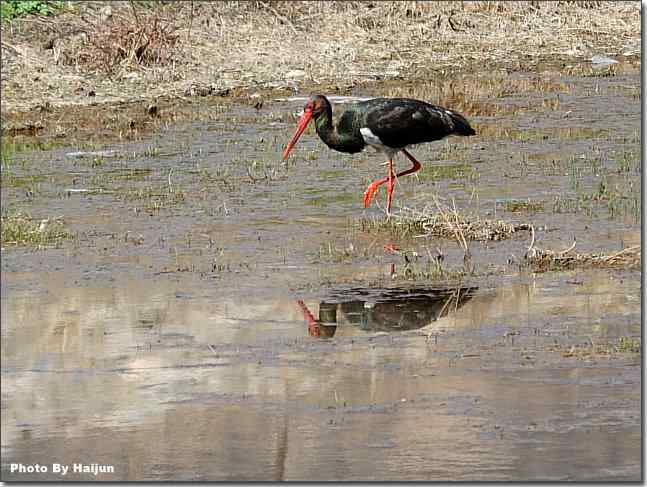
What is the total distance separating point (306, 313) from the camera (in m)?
7.41

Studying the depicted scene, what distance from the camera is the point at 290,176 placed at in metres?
11.0

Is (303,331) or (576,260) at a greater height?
(303,331)

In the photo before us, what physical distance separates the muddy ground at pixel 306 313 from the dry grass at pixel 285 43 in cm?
162

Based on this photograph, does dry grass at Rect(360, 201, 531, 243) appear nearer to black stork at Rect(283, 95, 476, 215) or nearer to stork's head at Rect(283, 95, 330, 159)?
black stork at Rect(283, 95, 476, 215)

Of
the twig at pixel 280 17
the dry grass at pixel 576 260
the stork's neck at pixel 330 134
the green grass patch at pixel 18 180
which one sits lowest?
the twig at pixel 280 17

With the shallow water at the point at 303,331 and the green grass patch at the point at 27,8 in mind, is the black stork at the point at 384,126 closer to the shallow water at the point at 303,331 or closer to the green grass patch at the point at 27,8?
the shallow water at the point at 303,331

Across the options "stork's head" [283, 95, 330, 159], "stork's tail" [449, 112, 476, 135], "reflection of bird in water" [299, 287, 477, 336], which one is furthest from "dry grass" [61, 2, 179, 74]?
"reflection of bird in water" [299, 287, 477, 336]

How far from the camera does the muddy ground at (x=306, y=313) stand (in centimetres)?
551

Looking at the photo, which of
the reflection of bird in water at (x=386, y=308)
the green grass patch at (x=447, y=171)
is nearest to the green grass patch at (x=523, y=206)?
the green grass patch at (x=447, y=171)

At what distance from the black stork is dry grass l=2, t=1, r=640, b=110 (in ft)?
13.0

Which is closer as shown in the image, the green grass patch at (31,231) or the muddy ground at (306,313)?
the muddy ground at (306,313)

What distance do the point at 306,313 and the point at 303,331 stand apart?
1.09ft

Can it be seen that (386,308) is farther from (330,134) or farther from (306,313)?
(330,134)

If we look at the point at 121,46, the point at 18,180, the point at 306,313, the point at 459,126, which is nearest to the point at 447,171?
the point at 459,126
